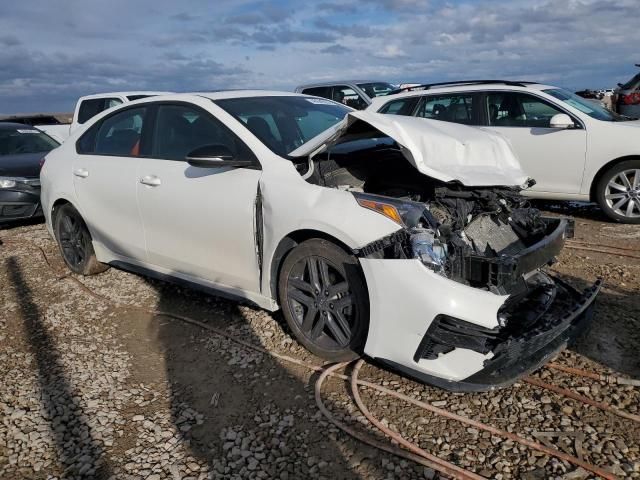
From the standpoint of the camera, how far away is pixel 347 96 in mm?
13523

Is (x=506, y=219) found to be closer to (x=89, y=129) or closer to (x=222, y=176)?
(x=222, y=176)

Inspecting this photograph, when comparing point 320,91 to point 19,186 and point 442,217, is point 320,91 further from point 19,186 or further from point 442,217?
point 442,217

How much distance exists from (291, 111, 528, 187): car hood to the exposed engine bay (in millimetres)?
94

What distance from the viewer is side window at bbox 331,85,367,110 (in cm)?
1341

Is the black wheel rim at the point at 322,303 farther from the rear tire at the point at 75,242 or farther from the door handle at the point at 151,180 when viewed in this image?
the rear tire at the point at 75,242

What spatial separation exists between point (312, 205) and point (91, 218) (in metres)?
2.65

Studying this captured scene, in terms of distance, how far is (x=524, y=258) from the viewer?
3.01 meters

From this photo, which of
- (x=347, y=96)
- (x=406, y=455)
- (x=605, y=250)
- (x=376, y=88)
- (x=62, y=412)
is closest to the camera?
(x=406, y=455)

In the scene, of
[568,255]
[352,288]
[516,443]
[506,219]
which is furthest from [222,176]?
[568,255]

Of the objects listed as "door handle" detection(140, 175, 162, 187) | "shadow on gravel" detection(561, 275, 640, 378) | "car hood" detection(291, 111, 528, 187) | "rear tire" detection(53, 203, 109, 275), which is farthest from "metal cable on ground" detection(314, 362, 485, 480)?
"rear tire" detection(53, 203, 109, 275)

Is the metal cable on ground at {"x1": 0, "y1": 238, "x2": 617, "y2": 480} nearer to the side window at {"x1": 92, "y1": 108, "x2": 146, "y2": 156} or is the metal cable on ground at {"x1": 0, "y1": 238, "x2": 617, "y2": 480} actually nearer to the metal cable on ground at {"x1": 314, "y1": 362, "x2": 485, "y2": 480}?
the metal cable on ground at {"x1": 314, "y1": 362, "x2": 485, "y2": 480}

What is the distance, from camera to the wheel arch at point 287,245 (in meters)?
3.23

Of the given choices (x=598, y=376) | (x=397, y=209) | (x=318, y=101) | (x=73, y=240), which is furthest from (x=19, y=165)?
(x=598, y=376)

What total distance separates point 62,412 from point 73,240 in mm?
2698
